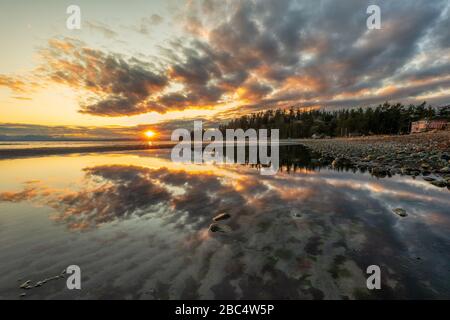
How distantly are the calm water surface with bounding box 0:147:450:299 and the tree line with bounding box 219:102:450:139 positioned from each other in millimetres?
92987

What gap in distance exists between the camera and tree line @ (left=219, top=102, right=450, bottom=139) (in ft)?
265

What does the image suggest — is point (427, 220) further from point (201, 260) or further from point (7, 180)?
point (7, 180)

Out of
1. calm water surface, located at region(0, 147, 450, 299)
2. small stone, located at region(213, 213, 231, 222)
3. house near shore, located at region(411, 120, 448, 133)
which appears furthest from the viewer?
house near shore, located at region(411, 120, 448, 133)

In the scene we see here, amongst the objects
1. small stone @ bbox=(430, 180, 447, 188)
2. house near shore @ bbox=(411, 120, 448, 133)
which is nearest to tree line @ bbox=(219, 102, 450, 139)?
house near shore @ bbox=(411, 120, 448, 133)

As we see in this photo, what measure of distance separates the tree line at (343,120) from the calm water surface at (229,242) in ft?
305

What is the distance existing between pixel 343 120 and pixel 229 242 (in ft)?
370

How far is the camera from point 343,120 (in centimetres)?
9825

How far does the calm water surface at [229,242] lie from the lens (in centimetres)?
293

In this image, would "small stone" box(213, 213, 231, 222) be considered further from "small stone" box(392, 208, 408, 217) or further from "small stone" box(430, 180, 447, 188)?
"small stone" box(430, 180, 447, 188)

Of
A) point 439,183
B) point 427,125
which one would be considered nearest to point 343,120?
point 427,125

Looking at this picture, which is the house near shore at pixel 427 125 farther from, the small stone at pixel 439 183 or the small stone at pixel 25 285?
the small stone at pixel 25 285
